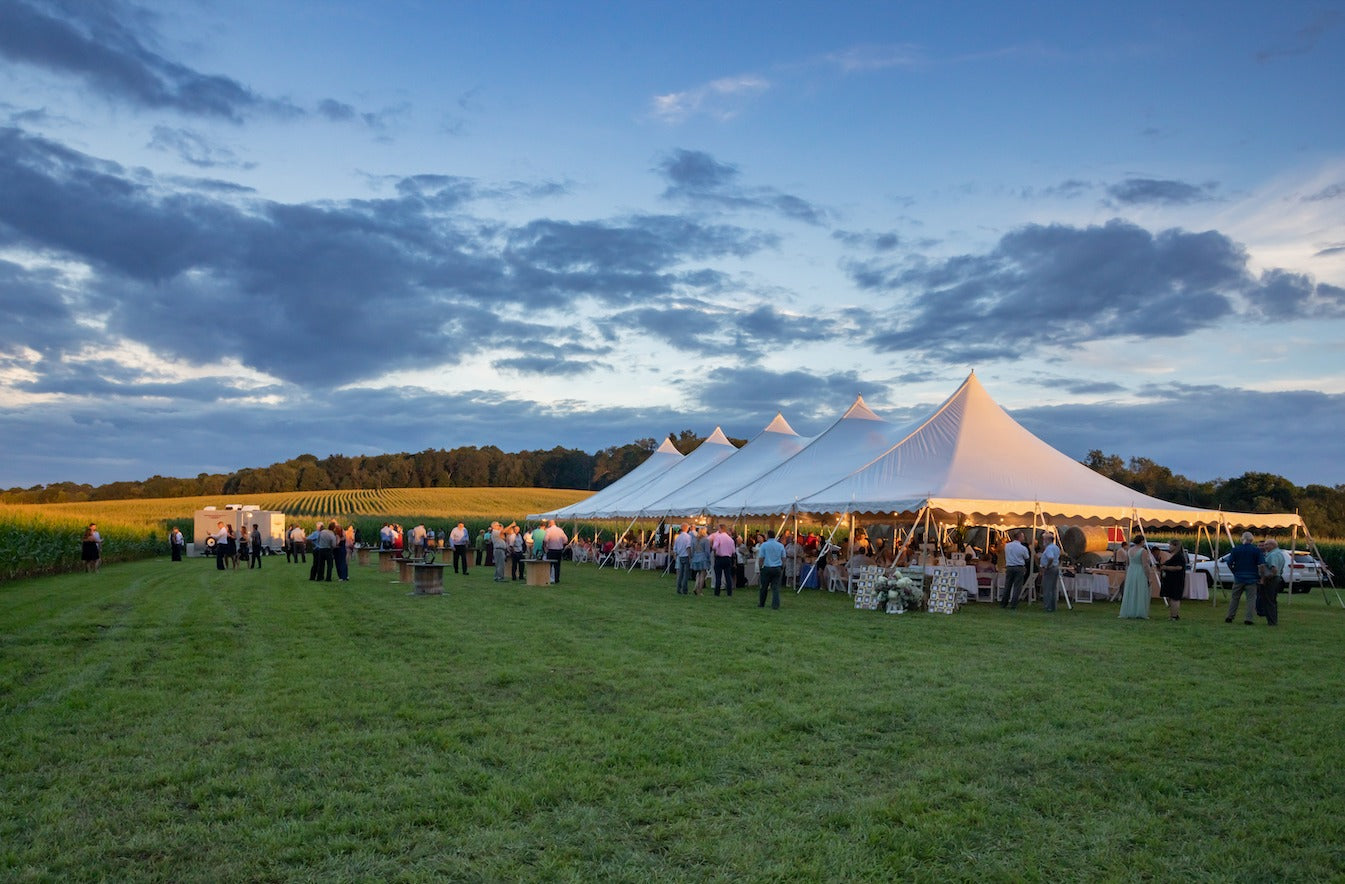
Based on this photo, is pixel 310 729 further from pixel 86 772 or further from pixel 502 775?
pixel 502 775

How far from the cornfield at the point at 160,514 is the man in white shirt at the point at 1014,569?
66.8 ft

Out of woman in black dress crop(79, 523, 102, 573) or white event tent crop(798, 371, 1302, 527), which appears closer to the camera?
white event tent crop(798, 371, 1302, 527)

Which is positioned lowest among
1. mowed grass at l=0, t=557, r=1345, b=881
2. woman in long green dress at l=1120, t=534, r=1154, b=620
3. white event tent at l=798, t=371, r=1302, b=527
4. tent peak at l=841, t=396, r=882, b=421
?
mowed grass at l=0, t=557, r=1345, b=881

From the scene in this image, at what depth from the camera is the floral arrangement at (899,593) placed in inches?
578

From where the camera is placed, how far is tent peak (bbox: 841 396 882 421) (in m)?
23.8

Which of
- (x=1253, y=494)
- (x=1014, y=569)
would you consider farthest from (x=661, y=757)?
(x=1253, y=494)

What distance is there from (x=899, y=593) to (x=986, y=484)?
3472 millimetres

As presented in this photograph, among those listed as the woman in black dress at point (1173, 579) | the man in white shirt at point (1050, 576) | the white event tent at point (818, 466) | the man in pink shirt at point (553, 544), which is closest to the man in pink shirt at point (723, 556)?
the white event tent at point (818, 466)

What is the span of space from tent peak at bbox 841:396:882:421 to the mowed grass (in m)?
13.1

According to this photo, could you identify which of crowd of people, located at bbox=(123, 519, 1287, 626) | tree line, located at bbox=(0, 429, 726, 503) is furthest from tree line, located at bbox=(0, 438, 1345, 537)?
crowd of people, located at bbox=(123, 519, 1287, 626)

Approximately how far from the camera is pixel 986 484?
1698 centimetres

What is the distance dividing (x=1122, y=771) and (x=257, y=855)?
173 inches

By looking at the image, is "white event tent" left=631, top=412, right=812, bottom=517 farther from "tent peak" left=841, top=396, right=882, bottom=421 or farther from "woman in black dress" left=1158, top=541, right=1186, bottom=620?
"woman in black dress" left=1158, top=541, right=1186, bottom=620

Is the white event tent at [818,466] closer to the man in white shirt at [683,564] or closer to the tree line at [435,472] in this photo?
the man in white shirt at [683,564]
